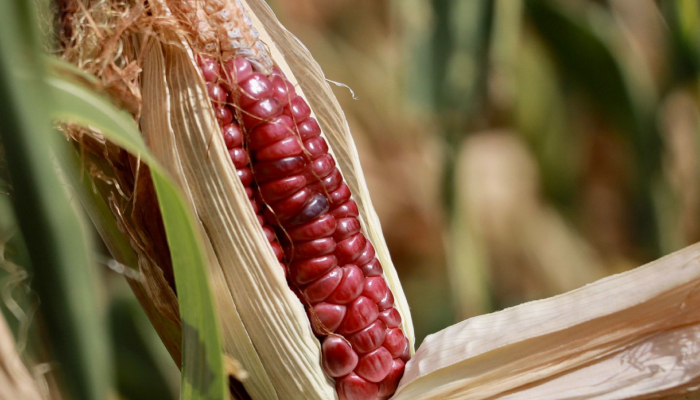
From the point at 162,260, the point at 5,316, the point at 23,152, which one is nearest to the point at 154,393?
the point at 162,260

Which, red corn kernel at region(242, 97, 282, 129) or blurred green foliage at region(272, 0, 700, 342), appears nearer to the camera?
red corn kernel at region(242, 97, 282, 129)

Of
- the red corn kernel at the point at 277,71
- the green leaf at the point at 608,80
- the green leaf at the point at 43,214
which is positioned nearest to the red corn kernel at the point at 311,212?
the red corn kernel at the point at 277,71

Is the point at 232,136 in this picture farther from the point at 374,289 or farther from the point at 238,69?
the point at 374,289

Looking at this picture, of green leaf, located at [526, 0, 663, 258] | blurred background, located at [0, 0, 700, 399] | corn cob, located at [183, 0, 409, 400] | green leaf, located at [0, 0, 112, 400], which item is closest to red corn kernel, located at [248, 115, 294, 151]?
corn cob, located at [183, 0, 409, 400]

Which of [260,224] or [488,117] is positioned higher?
[260,224]

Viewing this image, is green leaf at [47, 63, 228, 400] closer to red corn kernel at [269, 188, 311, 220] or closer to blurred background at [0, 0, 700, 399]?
red corn kernel at [269, 188, 311, 220]

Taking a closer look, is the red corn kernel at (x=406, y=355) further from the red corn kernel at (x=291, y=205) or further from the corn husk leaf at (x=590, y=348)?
the red corn kernel at (x=291, y=205)

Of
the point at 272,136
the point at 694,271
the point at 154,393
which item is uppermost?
the point at 272,136

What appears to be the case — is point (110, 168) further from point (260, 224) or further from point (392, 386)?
point (392, 386)
